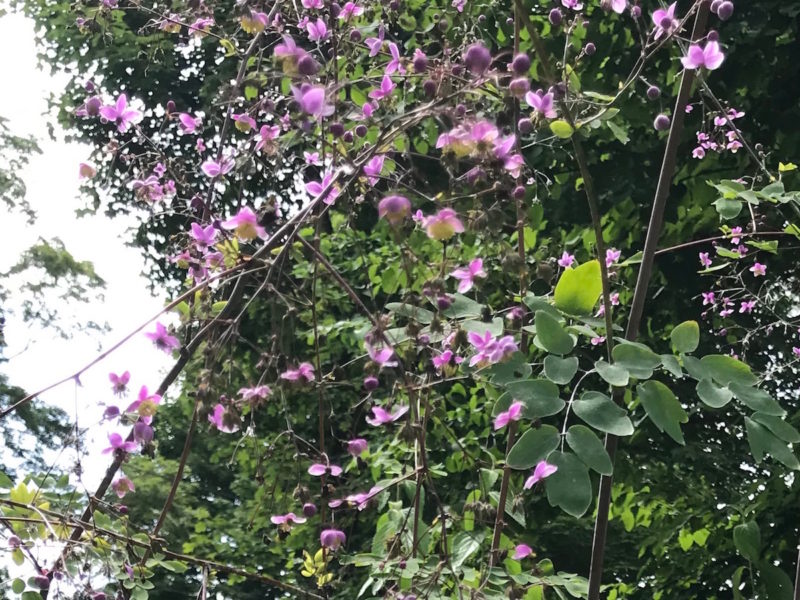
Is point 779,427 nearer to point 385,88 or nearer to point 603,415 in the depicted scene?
point 603,415

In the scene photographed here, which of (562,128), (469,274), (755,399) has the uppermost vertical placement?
(562,128)

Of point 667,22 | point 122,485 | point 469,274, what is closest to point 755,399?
point 469,274

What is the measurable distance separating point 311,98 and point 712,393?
0.58 m

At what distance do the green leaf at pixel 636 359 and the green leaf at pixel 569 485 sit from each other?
13 cm

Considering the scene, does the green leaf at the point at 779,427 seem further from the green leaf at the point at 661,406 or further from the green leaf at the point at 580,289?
the green leaf at the point at 580,289

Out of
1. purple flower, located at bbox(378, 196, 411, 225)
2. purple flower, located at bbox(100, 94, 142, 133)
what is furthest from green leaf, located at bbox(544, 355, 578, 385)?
purple flower, located at bbox(100, 94, 142, 133)

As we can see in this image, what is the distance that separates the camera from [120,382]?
108 cm

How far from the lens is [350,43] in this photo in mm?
1361

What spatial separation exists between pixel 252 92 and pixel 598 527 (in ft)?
2.31

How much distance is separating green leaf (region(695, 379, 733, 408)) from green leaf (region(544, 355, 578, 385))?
0.54 ft

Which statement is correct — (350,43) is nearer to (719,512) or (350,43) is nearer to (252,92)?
(252,92)

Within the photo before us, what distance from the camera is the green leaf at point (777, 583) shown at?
61.7 inches

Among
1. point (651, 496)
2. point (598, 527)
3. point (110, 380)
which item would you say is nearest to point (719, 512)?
point (651, 496)


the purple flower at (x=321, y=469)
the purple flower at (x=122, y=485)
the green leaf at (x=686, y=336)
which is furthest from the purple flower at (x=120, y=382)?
the green leaf at (x=686, y=336)
